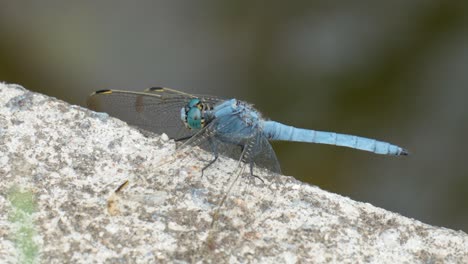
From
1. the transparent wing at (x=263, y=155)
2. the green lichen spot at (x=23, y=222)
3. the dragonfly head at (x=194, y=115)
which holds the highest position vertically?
the dragonfly head at (x=194, y=115)

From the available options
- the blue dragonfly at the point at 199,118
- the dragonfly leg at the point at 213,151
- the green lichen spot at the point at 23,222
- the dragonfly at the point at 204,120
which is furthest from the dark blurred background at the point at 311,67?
the green lichen spot at the point at 23,222

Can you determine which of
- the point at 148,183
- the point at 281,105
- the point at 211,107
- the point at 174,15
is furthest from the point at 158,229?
the point at 174,15

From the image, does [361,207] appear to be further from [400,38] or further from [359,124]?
[400,38]

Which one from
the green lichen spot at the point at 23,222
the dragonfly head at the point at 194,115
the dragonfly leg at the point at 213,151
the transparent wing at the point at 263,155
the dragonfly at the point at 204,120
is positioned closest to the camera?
the green lichen spot at the point at 23,222

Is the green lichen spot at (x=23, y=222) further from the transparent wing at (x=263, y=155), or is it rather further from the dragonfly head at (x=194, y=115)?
the dragonfly head at (x=194, y=115)

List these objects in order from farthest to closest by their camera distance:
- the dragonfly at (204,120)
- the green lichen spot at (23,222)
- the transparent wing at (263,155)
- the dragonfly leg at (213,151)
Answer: the dragonfly at (204,120)
the transparent wing at (263,155)
the dragonfly leg at (213,151)
the green lichen spot at (23,222)

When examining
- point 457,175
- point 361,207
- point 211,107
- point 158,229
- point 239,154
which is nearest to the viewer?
point 158,229

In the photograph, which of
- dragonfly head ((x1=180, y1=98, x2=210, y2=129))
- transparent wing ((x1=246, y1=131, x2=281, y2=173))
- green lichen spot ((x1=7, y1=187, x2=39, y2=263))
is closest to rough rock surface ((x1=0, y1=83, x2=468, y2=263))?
green lichen spot ((x1=7, y1=187, x2=39, y2=263))
